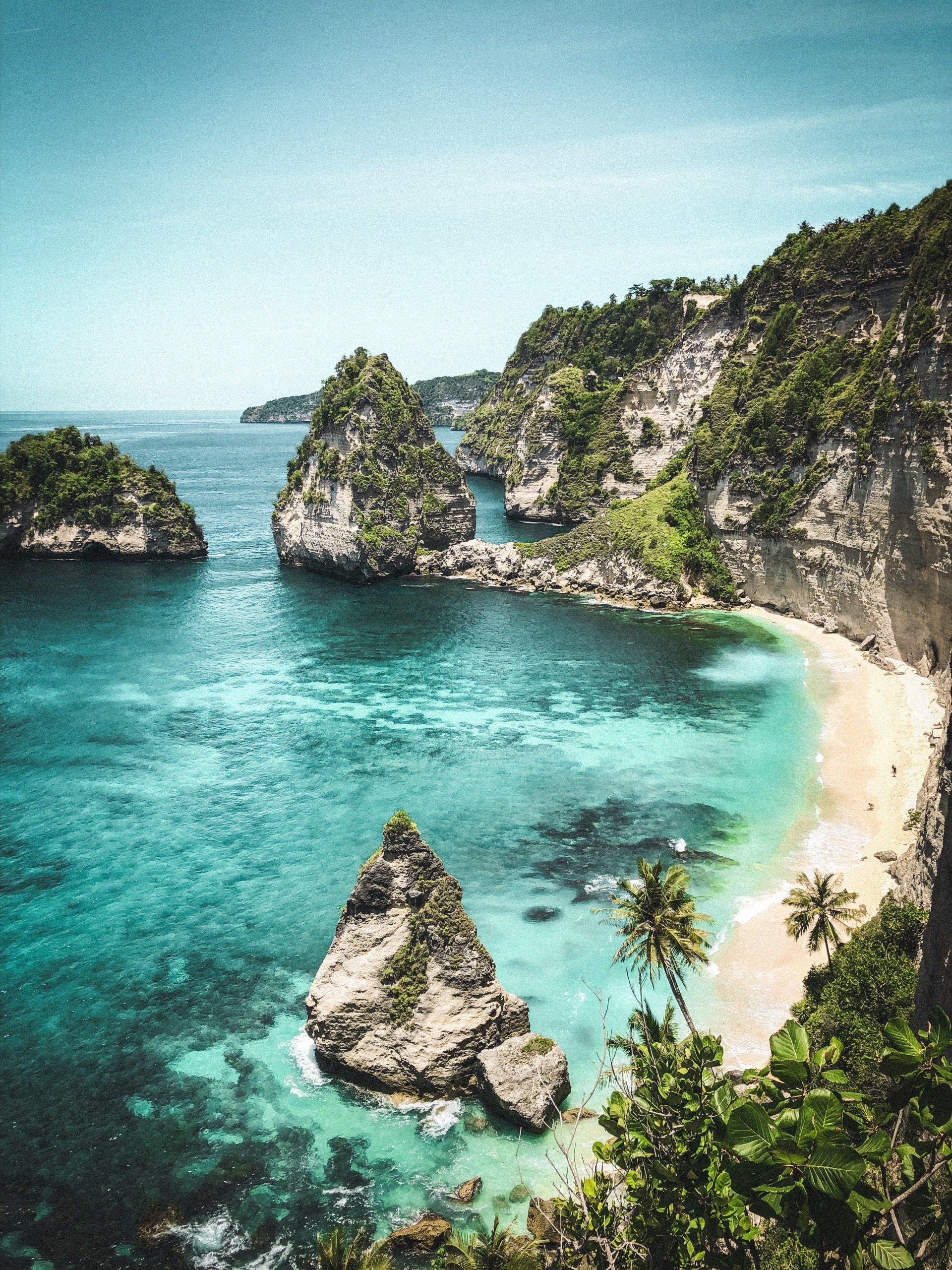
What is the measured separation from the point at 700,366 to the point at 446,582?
162 feet

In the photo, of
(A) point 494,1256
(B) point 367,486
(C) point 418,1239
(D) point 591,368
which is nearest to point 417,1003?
(C) point 418,1239

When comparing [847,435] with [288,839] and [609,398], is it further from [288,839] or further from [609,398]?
[609,398]

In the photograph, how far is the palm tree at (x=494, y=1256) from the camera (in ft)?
60.5

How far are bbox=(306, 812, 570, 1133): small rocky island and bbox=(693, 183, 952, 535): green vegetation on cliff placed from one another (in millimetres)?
48771

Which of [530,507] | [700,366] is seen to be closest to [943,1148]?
[700,366]

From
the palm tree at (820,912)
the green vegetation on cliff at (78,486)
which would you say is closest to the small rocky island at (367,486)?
the green vegetation on cliff at (78,486)

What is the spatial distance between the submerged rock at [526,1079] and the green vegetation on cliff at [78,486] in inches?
3851

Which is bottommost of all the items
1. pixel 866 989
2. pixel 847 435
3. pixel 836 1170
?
pixel 866 989

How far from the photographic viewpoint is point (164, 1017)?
107 ft

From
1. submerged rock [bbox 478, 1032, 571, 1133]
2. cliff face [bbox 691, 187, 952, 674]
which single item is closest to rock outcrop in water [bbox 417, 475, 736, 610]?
cliff face [bbox 691, 187, 952, 674]

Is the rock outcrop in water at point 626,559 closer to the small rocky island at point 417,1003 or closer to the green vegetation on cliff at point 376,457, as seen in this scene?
the green vegetation on cliff at point 376,457

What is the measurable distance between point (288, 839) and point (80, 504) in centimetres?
8171

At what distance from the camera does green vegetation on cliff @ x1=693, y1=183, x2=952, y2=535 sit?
61500 mm

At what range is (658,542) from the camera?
93.9 meters
